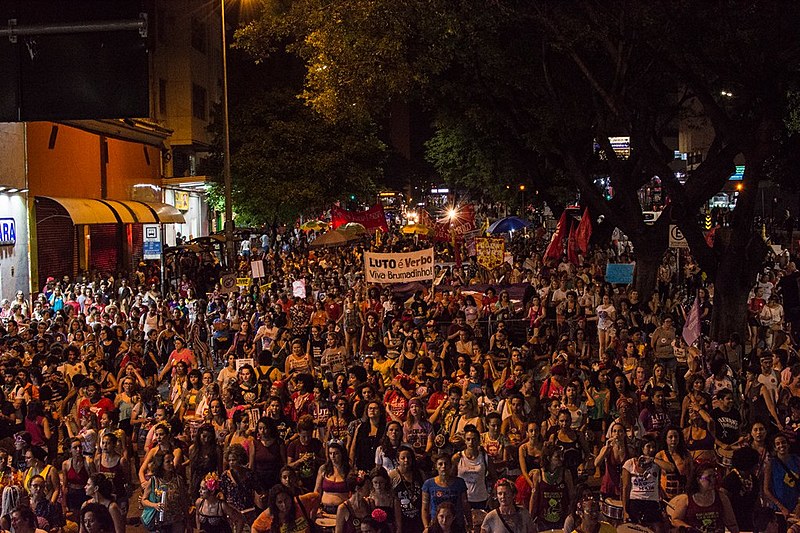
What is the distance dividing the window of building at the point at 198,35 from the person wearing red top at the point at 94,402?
33.4 meters

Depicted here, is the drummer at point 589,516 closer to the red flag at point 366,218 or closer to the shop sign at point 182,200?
the red flag at point 366,218

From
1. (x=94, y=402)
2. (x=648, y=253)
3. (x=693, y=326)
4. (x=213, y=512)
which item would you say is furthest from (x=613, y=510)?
(x=648, y=253)

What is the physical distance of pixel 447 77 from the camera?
26.6 metres

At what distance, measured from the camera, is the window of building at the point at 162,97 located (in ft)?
127

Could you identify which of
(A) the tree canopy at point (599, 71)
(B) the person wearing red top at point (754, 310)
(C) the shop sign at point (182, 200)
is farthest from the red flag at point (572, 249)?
(C) the shop sign at point (182, 200)

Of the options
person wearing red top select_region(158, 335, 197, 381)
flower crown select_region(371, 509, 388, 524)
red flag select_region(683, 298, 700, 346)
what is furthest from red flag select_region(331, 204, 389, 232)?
flower crown select_region(371, 509, 388, 524)

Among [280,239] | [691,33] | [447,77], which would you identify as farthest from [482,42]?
[280,239]

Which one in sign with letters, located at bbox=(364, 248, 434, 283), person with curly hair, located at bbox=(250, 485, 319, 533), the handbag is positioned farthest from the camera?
sign with letters, located at bbox=(364, 248, 434, 283)

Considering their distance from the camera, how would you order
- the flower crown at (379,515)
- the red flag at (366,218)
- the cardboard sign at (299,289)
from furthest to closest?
the red flag at (366,218), the cardboard sign at (299,289), the flower crown at (379,515)

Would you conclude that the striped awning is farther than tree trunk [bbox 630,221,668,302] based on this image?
Yes

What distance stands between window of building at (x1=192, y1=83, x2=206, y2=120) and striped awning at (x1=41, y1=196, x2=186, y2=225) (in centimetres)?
708

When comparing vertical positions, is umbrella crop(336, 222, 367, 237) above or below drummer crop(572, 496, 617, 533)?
above

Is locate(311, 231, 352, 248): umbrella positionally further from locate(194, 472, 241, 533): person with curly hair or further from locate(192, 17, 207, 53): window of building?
locate(194, 472, 241, 533): person with curly hair

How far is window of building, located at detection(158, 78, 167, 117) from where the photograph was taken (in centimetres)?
3859
